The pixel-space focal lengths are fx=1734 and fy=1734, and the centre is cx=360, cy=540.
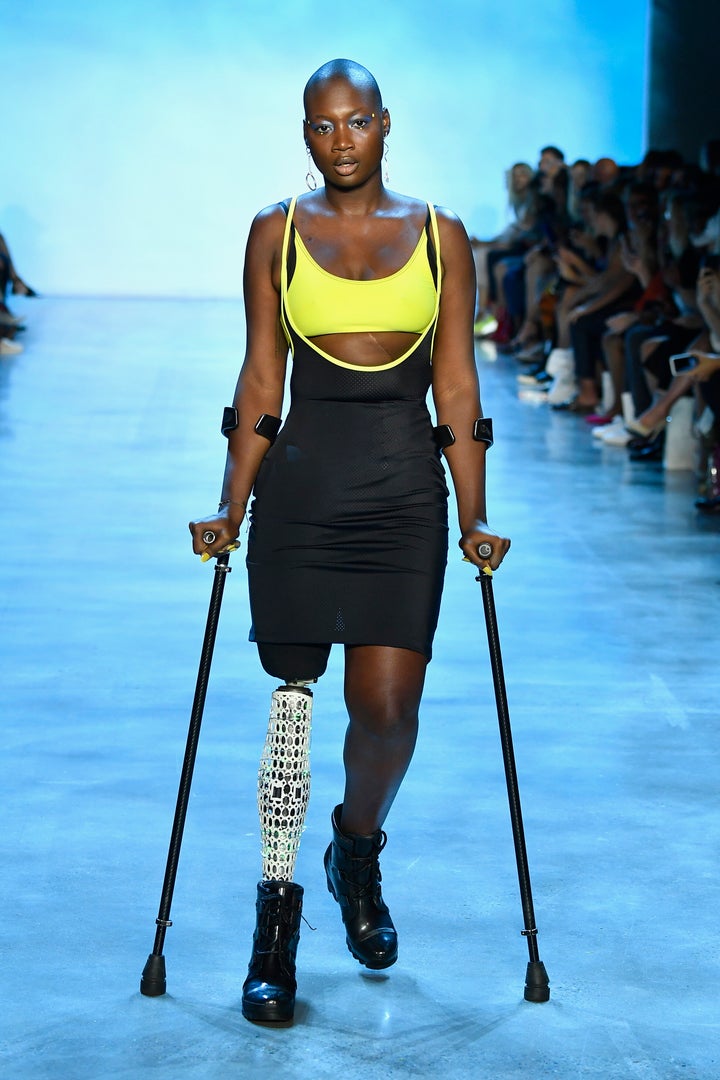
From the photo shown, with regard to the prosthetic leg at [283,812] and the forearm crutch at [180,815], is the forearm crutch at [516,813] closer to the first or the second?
the prosthetic leg at [283,812]

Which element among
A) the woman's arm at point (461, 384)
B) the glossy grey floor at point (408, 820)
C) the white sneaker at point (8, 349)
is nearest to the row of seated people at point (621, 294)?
the glossy grey floor at point (408, 820)

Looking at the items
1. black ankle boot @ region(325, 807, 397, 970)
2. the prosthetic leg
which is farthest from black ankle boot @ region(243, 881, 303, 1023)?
black ankle boot @ region(325, 807, 397, 970)

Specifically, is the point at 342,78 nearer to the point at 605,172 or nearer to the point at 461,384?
the point at 461,384

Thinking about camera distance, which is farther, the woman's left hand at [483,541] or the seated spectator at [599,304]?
the seated spectator at [599,304]

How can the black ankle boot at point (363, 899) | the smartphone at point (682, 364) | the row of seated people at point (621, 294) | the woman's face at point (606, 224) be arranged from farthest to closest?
the woman's face at point (606, 224), the row of seated people at point (621, 294), the smartphone at point (682, 364), the black ankle boot at point (363, 899)

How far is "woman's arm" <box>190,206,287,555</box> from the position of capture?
8.98 feet

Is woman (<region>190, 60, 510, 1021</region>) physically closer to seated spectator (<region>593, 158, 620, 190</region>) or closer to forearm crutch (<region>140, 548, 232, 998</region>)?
forearm crutch (<region>140, 548, 232, 998</region>)

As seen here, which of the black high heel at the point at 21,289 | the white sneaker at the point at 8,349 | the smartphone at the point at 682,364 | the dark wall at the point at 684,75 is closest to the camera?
the smartphone at the point at 682,364

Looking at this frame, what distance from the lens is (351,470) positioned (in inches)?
106

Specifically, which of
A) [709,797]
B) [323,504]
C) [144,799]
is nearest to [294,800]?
[323,504]

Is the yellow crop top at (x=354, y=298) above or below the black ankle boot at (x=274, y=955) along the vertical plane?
above

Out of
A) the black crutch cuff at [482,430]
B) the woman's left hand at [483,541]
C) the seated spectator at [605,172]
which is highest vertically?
the seated spectator at [605,172]

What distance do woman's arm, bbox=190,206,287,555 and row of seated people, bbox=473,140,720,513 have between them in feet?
14.8

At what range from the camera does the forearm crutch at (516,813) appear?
8.73 feet
